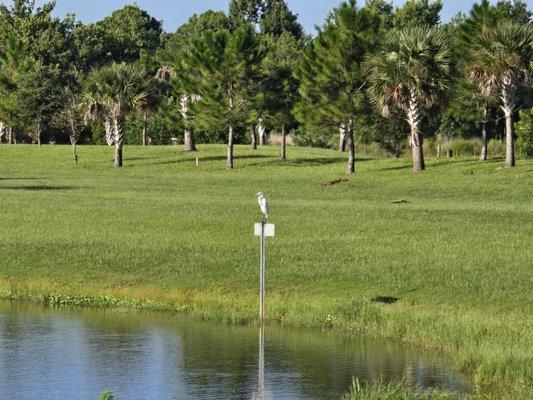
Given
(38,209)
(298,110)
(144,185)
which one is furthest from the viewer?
(298,110)

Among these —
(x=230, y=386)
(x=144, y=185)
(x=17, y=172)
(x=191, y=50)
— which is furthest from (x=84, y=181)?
(x=230, y=386)

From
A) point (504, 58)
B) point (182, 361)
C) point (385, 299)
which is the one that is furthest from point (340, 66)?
point (182, 361)

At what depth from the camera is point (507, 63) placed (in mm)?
71438

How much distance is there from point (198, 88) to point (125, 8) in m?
89.5

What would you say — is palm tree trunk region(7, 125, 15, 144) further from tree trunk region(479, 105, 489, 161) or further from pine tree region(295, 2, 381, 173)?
tree trunk region(479, 105, 489, 161)

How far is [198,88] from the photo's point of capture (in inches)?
3516

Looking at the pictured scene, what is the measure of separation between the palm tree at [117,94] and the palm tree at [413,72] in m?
20.9

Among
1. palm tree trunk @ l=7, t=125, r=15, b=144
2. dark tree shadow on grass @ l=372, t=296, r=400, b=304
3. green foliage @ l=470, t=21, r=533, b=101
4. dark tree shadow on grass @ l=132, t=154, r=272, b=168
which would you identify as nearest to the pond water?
dark tree shadow on grass @ l=372, t=296, r=400, b=304

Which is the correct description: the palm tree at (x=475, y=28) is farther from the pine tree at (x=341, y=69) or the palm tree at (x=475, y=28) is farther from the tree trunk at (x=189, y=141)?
the tree trunk at (x=189, y=141)

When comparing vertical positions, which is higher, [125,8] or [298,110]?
[125,8]

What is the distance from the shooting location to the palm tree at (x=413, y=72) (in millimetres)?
74625

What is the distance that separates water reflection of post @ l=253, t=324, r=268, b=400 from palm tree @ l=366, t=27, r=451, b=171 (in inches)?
1910

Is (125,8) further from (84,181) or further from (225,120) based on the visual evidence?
(84,181)

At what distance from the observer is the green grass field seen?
2717 cm
